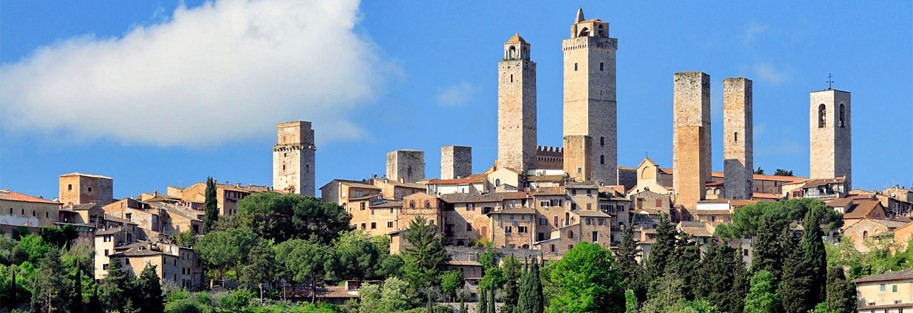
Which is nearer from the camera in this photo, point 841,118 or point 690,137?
point 690,137

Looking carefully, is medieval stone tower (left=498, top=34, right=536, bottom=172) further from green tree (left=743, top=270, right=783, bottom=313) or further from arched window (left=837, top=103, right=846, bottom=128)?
green tree (left=743, top=270, right=783, bottom=313)

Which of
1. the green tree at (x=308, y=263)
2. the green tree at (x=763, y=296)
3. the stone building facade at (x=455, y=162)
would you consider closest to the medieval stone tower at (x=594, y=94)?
the stone building facade at (x=455, y=162)

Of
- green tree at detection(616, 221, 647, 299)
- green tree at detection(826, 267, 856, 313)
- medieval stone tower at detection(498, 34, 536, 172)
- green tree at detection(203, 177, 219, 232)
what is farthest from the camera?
medieval stone tower at detection(498, 34, 536, 172)

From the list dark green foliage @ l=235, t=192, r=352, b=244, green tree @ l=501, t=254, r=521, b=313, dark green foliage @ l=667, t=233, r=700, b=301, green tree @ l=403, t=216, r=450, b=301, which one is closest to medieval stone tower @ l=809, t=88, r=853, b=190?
green tree @ l=501, t=254, r=521, b=313

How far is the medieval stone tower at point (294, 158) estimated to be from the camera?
94250mm

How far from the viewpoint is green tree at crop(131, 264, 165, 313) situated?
6481cm

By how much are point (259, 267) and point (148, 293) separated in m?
6.82

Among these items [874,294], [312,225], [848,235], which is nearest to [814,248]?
[874,294]

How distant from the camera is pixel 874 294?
205 feet

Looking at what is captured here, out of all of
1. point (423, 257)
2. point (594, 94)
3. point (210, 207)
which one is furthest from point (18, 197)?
point (594, 94)

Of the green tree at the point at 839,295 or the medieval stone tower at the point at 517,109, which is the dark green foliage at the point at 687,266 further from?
the medieval stone tower at the point at 517,109

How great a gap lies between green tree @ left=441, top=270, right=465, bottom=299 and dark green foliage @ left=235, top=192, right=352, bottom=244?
6.40m

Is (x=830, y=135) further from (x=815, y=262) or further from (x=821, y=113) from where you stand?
(x=815, y=262)

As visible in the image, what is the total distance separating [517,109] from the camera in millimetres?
93438
